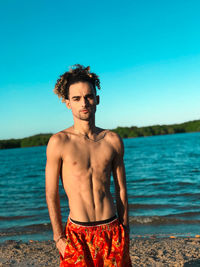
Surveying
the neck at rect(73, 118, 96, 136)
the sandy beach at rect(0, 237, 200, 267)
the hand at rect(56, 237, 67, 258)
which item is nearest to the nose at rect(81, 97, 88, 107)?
the neck at rect(73, 118, 96, 136)

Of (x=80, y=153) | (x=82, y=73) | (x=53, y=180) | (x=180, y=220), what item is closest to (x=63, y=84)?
(x=82, y=73)

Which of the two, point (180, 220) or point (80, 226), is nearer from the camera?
point (80, 226)

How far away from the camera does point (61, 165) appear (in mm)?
2695

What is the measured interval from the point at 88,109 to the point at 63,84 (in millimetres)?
357

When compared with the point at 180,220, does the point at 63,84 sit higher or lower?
higher

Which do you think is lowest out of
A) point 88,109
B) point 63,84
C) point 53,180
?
point 53,180

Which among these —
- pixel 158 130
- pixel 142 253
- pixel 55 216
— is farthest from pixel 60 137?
pixel 158 130

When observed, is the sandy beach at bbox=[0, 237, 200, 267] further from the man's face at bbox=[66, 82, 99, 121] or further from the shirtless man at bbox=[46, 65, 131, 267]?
the man's face at bbox=[66, 82, 99, 121]

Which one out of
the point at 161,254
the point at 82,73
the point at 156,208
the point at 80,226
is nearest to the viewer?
the point at 80,226

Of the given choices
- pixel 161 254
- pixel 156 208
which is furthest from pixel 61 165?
pixel 156 208

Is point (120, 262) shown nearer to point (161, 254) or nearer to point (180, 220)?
point (161, 254)

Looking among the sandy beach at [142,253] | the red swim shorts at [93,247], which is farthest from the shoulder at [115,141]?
the sandy beach at [142,253]

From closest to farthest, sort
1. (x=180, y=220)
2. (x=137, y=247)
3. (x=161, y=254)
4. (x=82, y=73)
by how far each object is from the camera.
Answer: (x=82, y=73)
(x=161, y=254)
(x=137, y=247)
(x=180, y=220)

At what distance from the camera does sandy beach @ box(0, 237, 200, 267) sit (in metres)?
5.27
